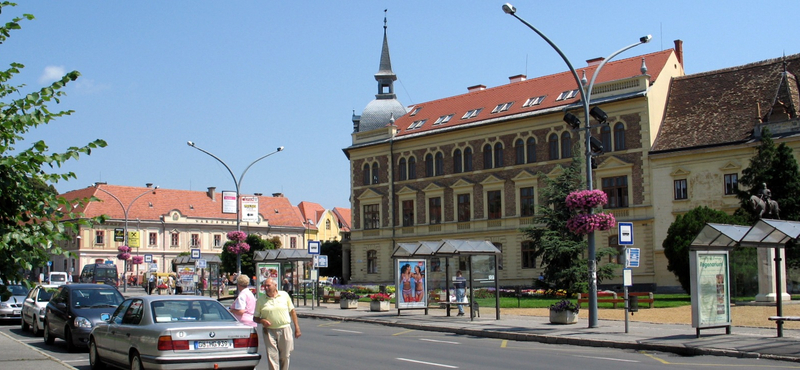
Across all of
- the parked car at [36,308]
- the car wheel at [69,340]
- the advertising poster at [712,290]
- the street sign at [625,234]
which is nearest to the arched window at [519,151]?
the street sign at [625,234]

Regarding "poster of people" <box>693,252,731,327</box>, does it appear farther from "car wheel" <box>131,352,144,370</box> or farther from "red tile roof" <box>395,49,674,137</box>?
"red tile roof" <box>395,49,674,137</box>

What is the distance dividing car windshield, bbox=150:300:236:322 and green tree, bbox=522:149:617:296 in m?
30.9

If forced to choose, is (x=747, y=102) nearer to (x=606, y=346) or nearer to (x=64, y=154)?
(x=606, y=346)

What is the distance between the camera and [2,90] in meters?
12.7

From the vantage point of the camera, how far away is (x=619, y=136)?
169ft

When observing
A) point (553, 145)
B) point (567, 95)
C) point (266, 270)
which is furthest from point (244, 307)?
point (567, 95)

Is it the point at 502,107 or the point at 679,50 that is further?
the point at 502,107

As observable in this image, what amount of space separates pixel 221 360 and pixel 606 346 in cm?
1103

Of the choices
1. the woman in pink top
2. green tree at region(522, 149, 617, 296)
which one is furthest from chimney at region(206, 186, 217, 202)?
the woman in pink top

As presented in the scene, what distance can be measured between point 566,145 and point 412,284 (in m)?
25.6

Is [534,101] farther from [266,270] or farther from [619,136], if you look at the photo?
[266,270]

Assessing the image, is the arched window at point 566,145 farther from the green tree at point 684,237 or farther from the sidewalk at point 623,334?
the sidewalk at point 623,334

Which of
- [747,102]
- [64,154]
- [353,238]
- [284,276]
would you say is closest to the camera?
[64,154]

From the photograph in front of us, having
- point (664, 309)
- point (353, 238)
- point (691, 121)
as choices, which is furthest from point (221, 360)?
point (353, 238)
